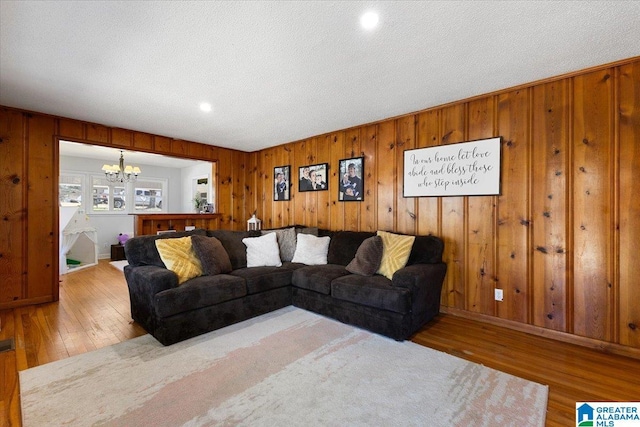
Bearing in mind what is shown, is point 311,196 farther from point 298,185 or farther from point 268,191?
point 268,191

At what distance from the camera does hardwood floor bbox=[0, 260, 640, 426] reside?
5.92 ft

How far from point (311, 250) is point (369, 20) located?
262cm

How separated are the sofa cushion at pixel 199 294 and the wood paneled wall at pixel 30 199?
7.72ft

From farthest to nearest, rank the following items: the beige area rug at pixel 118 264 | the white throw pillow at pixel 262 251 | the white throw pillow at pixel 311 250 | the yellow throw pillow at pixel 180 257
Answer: the beige area rug at pixel 118 264
the white throw pillow at pixel 311 250
the white throw pillow at pixel 262 251
the yellow throw pillow at pixel 180 257

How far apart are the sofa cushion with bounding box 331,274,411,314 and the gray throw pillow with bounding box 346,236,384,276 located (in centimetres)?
9

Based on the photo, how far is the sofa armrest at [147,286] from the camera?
2.51 m

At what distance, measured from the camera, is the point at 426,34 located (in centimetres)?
192

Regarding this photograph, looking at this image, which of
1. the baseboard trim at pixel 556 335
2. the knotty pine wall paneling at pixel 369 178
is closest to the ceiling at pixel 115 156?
the knotty pine wall paneling at pixel 369 178

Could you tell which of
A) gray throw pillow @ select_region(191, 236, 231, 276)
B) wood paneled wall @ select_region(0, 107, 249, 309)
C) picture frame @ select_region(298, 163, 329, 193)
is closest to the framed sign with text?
picture frame @ select_region(298, 163, 329, 193)

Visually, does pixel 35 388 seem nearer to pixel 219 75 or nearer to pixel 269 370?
pixel 269 370

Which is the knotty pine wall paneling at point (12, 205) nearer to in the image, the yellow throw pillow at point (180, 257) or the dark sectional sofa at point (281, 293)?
the dark sectional sofa at point (281, 293)

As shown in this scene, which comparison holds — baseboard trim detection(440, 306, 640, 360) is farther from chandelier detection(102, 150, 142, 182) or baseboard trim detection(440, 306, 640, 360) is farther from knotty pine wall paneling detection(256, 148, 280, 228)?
chandelier detection(102, 150, 142, 182)

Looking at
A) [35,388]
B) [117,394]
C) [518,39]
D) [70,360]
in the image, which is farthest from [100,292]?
[518,39]

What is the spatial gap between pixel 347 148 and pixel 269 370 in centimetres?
304
